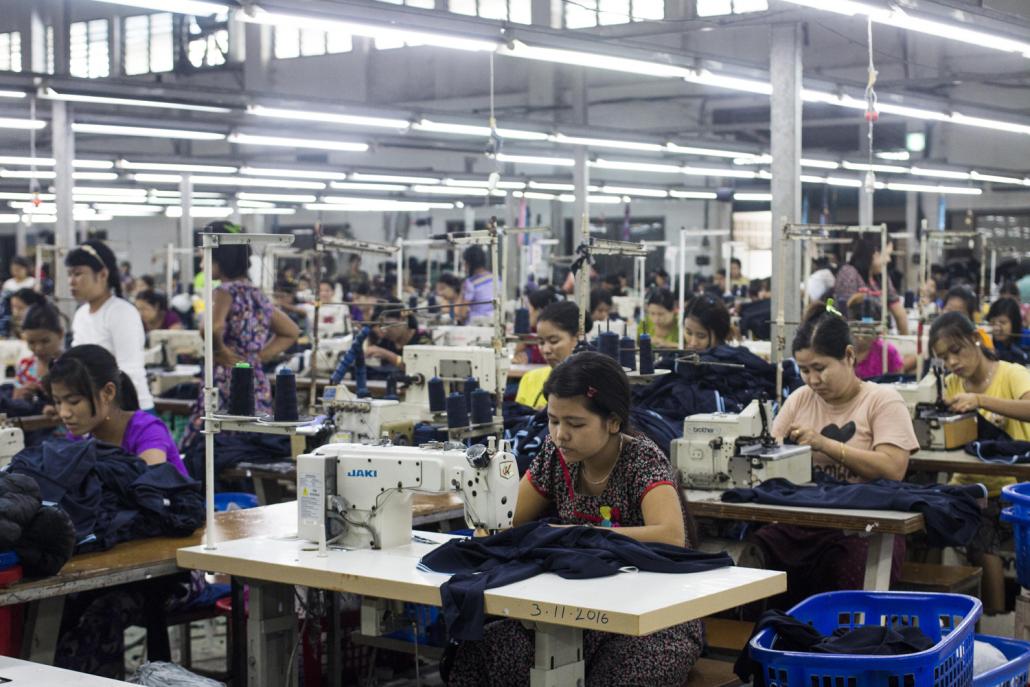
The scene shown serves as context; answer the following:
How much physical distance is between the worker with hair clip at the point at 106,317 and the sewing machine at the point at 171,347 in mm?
3732

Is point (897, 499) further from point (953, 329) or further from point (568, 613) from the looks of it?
point (568, 613)

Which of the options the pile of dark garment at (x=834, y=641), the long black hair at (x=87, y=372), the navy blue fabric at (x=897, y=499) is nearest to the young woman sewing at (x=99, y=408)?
the long black hair at (x=87, y=372)

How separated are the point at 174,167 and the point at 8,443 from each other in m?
10.3

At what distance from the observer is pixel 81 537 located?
317 cm

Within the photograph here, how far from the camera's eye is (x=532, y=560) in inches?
108

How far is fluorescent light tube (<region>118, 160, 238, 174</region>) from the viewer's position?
45.0ft

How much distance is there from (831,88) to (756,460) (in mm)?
5854

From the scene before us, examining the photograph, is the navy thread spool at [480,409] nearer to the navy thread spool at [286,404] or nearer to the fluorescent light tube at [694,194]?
the navy thread spool at [286,404]

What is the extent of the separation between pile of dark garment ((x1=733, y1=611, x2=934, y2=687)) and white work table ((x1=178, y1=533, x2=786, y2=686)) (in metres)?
0.08

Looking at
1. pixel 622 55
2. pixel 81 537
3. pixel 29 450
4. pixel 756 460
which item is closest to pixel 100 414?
pixel 29 450

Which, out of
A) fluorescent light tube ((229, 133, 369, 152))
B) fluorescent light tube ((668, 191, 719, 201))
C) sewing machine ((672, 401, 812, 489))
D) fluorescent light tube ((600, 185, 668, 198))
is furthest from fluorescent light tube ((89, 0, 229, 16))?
fluorescent light tube ((668, 191, 719, 201))

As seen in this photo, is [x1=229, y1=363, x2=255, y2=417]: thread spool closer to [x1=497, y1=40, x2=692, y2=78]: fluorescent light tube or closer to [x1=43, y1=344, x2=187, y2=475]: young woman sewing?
[x1=43, y1=344, x2=187, y2=475]: young woman sewing

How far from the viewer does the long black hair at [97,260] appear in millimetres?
5152

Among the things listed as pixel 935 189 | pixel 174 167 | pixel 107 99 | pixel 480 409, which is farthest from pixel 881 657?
pixel 935 189
